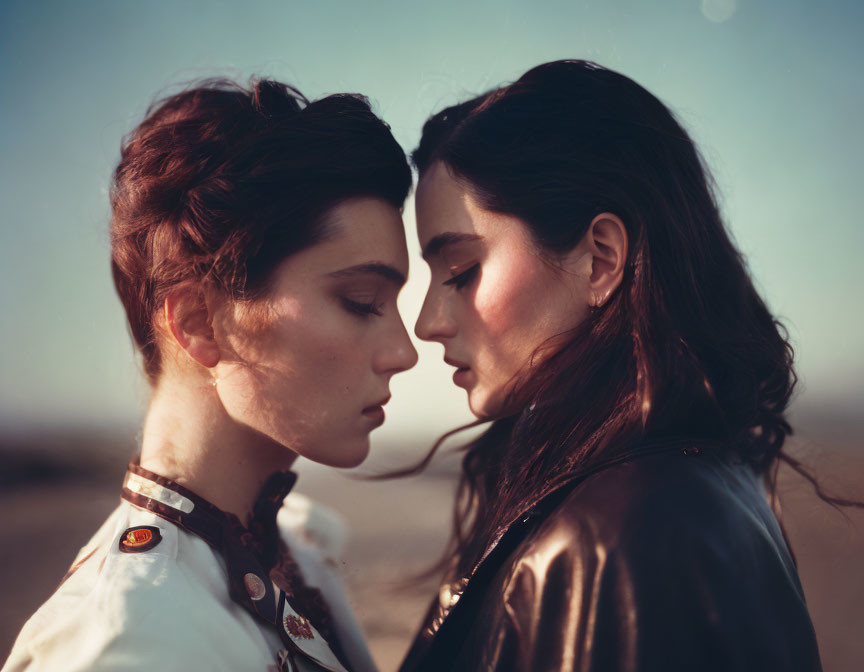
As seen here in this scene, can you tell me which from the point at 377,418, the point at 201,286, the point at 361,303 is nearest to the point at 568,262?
the point at 361,303

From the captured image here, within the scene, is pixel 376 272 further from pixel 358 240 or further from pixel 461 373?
pixel 461 373

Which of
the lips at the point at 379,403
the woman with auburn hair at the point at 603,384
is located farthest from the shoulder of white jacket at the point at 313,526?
the woman with auburn hair at the point at 603,384

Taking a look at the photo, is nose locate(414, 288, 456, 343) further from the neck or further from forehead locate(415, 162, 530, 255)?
the neck

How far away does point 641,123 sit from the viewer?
2.03m

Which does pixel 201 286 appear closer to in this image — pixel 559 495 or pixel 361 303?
pixel 361 303

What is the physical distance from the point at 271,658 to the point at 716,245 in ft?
5.90

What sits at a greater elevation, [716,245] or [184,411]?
[716,245]

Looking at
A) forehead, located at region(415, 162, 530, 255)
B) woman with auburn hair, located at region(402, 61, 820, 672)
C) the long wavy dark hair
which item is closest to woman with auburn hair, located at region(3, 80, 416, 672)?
forehead, located at region(415, 162, 530, 255)

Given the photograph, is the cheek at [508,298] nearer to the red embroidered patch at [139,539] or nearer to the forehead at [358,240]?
the forehead at [358,240]

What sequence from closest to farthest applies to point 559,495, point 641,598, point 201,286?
point 641,598, point 559,495, point 201,286

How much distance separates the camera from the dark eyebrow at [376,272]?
77.5 inches

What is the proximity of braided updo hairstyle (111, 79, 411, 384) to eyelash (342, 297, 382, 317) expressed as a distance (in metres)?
0.22

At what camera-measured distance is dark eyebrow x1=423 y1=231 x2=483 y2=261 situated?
2.07 m

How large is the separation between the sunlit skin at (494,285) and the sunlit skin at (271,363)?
22 centimetres
